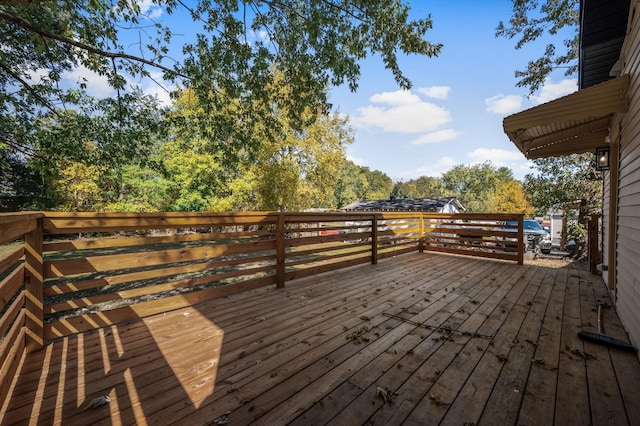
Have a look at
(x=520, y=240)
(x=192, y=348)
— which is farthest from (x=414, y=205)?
(x=192, y=348)

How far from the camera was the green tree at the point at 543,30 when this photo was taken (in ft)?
27.5

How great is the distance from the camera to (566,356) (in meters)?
2.07

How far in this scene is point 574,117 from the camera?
266 centimetres

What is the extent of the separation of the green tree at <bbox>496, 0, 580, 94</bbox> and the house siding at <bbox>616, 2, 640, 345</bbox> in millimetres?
7627

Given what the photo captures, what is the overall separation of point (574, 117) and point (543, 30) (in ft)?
31.1

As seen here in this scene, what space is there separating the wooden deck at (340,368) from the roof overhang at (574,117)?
2.13 metres

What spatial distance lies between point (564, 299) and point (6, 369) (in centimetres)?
549

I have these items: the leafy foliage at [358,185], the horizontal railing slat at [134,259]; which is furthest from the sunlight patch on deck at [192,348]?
the leafy foliage at [358,185]

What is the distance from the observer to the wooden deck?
1.46 meters

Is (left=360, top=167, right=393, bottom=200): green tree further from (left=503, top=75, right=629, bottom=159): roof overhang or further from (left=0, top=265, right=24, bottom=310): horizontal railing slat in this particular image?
(left=0, top=265, right=24, bottom=310): horizontal railing slat

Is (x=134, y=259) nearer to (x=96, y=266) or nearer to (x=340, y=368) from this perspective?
(x=96, y=266)

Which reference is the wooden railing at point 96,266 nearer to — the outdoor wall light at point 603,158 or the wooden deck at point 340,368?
the wooden deck at point 340,368

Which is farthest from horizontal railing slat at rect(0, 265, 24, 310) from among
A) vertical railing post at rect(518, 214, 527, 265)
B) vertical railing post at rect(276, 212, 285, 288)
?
vertical railing post at rect(518, 214, 527, 265)

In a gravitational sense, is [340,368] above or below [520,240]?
below
